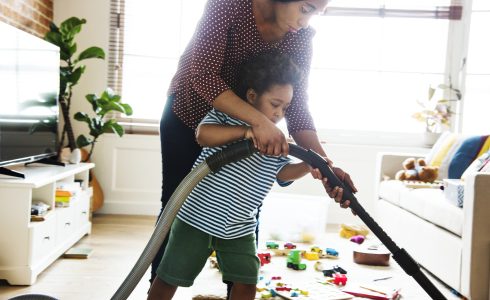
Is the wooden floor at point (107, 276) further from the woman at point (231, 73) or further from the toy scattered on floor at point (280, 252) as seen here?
the woman at point (231, 73)

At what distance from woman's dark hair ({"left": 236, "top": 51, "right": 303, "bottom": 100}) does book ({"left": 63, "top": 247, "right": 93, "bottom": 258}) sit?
1971mm

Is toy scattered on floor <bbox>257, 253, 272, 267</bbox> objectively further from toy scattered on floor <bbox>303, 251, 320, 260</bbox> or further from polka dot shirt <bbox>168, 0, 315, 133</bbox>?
polka dot shirt <bbox>168, 0, 315, 133</bbox>

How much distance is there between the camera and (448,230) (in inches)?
114

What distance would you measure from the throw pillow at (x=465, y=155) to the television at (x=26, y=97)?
262 cm

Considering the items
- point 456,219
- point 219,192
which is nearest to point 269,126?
point 219,192

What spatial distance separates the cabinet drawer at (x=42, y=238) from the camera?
2633 millimetres

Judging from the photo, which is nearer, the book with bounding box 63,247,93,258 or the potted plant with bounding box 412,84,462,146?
the book with bounding box 63,247,93,258

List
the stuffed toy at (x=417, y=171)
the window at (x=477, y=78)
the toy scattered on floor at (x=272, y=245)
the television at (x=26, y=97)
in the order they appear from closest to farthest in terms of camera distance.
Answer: the television at (x=26, y=97) < the toy scattered on floor at (x=272, y=245) < the stuffed toy at (x=417, y=171) < the window at (x=477, y=78)

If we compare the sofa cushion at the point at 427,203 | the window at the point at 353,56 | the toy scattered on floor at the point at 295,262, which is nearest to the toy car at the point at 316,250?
the toy scattered on floor at the point at 295,262

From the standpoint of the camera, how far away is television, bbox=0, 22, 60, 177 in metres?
2.76

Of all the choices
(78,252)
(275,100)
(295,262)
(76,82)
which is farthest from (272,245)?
(76,82)

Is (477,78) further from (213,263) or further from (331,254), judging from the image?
(213,263)

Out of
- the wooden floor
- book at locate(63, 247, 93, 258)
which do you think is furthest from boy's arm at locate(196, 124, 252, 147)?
book at locate(63, 247, 93, 258)

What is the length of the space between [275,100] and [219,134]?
7.8 inches
